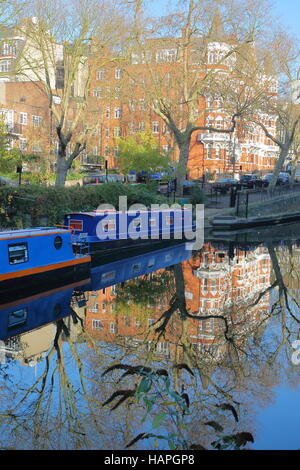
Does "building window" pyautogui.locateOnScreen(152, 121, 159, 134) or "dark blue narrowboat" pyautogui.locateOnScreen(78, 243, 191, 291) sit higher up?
"building window" pyautogui.locateOnScreen(152, 121, 159, 134)

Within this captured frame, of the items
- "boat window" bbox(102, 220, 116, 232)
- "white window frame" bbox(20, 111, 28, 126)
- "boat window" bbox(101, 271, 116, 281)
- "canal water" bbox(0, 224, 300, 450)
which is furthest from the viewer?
"white window frame" bbox(20, 111, 28, 126)

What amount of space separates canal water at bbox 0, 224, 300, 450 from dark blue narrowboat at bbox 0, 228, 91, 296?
52 cm

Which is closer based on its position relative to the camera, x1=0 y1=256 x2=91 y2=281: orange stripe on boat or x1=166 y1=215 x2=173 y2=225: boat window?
x1=0 y1=256 x2=91 y2=281: orange stripe on boat

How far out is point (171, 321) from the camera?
35.8ft

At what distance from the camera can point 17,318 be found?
36.2 feet

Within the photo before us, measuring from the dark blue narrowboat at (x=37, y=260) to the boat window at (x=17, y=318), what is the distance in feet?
5.56

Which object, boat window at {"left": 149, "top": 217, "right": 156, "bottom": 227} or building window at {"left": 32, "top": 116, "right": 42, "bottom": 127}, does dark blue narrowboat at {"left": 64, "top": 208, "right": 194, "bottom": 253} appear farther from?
building window at {"left": 32, "top": 116, "right": 42, "bottom": 127}

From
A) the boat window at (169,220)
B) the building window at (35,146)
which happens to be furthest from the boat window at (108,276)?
the building window at (35,146)

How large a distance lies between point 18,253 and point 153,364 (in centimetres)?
674

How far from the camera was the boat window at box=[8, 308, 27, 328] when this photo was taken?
10609mm

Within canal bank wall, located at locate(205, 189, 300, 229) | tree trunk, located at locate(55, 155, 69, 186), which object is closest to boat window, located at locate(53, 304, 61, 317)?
tree trunk, located at locate(55, 155, 69, 186)

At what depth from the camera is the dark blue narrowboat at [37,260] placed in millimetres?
13227

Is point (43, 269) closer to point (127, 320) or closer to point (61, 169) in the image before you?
point (127, 320)
